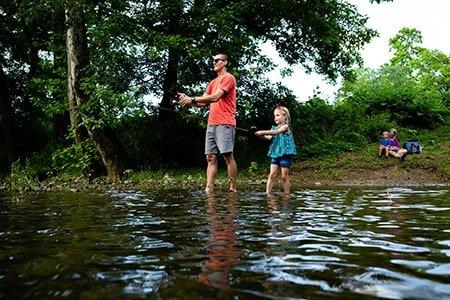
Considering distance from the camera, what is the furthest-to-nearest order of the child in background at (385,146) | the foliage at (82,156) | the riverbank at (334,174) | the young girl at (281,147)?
1. the child in background at (385,146)
2. the foliage at (82,156)
3. the riverbank at (334,174)
4. the young girl at (281,147)

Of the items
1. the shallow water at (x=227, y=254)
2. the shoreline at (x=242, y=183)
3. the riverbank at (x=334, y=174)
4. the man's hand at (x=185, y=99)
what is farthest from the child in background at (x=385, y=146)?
the shallow water at (x=227, y=254)

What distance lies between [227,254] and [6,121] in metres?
19.2

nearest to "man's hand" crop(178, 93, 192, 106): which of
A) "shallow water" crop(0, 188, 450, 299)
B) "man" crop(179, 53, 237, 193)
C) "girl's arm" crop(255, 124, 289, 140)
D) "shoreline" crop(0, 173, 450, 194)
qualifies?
"man" crop(179, 53, 237, 193)

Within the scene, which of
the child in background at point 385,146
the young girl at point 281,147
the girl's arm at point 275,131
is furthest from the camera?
the child in background at point 385,146

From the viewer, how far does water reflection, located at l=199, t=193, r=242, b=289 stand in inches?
102

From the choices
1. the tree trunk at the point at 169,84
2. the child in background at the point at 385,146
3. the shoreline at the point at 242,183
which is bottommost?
the shoreline at the point at 242,183

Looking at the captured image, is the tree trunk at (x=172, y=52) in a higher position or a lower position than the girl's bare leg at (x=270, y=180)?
higher

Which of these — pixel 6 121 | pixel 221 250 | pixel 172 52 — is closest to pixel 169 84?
pixel 172 52

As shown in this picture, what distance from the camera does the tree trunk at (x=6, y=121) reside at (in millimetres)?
20062

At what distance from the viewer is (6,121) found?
20.3m

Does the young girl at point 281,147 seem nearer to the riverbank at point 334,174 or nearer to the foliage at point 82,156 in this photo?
the riverbank at point 334,174

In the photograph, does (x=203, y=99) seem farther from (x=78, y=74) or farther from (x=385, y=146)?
(x=385, y=146)

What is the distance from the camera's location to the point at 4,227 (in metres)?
4.77

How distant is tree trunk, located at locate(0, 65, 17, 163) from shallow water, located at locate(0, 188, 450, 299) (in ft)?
50.2
